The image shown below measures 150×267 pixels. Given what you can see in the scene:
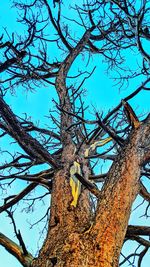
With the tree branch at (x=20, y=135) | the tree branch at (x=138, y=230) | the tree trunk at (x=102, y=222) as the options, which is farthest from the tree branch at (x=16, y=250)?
the tree branch at (x=20, y=135)

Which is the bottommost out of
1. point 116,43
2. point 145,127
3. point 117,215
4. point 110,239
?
point 110,239

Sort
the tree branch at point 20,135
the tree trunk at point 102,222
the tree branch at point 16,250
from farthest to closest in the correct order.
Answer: the tree branch at point 20,135 → the tree branch at point 16,250 → the tree trunk at point 102,222

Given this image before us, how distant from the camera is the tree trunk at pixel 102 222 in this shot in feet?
8.11

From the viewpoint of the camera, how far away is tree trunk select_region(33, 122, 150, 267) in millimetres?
2471

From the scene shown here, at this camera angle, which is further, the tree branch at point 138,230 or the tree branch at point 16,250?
A: the tree branch at point 138,230

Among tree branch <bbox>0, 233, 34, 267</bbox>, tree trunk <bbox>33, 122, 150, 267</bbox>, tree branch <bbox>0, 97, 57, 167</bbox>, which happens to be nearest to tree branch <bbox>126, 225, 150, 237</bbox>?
tree trunk <bbox>33, 122, 150, 267</bbox>

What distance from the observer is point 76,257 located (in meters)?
2.50

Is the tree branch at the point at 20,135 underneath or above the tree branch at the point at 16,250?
above

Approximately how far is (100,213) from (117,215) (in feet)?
0.42

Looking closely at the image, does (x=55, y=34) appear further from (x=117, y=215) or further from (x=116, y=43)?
(x=117, y=215)

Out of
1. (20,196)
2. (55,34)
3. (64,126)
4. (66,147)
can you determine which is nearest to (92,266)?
(20,196)

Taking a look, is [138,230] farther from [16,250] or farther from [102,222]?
[16,250]

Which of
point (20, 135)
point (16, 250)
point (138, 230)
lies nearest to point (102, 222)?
point (138, 230)

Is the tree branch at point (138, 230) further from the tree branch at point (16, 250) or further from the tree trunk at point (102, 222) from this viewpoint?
the tree branch at point (16, 250)
